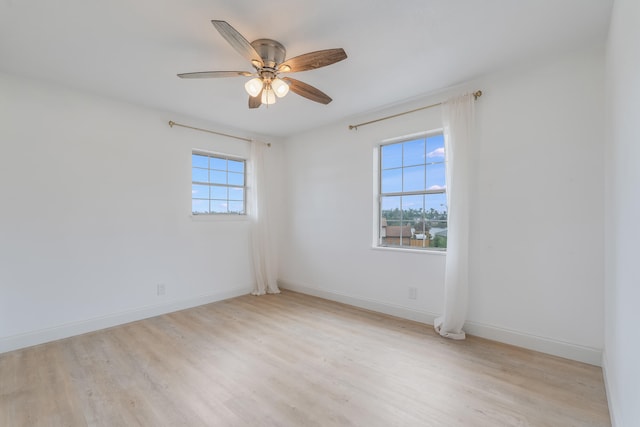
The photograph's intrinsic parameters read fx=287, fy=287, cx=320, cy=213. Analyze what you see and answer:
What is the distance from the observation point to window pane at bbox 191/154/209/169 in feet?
13.3

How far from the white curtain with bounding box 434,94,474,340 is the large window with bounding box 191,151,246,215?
308cm

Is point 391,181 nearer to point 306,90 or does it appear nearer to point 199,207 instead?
point 306,90

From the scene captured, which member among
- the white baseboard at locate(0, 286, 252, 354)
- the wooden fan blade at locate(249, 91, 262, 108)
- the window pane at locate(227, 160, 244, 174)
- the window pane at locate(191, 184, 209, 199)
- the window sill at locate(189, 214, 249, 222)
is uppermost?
the wooden fan blade at locate(249, 91, 262, 108)

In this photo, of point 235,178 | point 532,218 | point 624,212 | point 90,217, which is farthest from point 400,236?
point 90,217

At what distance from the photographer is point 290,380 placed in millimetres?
2158

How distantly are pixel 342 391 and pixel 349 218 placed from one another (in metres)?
2.35

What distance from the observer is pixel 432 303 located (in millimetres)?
3217

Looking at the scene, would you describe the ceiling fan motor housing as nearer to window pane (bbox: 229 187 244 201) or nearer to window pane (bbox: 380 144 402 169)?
window pane (bbox: 380 144 402 169)

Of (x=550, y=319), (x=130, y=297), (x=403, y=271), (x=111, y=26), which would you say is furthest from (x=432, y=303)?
(x=111, y=26)

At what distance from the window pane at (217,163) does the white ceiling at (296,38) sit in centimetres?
127

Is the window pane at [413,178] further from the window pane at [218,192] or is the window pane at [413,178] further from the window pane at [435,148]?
the window pane at [218,192]

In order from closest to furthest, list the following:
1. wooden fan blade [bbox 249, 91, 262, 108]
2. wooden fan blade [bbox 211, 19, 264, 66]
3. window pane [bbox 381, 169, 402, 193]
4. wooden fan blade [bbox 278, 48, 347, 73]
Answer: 1. wooden fan blade [bbox 211, 19, 264, 66]
2. wooden fan blade [bbox 278, 48, 347, 73]
3. wooden fan blade [bbox 249, 91, 262, 108]
4. window pane [bbox 381, 169, 402, 193]

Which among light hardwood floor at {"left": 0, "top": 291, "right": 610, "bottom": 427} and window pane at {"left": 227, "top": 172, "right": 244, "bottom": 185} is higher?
window pane at {"left": 227, "top": 172, "right": 244, "bottom": 185}

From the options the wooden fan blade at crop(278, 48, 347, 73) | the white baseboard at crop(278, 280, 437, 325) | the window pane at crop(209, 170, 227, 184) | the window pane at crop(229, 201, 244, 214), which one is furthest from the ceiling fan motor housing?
the white baseboard at crop(278, 280, 437, 325)
